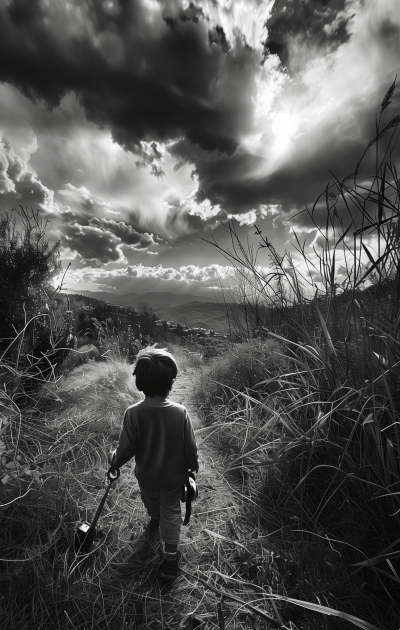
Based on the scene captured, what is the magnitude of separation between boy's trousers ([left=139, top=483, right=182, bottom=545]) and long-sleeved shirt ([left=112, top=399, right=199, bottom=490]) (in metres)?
0.07

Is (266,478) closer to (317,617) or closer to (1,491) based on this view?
(317,617)

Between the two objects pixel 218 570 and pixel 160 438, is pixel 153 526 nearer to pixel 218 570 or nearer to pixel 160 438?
pixel 218 570

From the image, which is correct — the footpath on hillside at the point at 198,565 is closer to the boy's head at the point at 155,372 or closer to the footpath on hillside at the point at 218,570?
the footpath on hillside at the point at 218,570

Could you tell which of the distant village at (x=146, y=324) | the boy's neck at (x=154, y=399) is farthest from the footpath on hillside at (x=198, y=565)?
the distant village at (x=146, y=324)

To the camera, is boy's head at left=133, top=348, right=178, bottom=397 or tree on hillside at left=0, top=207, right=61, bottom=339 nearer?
boy's head at left=133, top=348, right=178, bottom=397

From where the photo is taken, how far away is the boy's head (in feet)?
4.95

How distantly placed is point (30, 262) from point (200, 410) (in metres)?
3.08

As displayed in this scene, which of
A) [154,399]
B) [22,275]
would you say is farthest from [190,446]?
[22,275]

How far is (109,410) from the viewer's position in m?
2.96

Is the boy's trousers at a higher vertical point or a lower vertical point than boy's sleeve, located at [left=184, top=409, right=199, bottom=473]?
lower

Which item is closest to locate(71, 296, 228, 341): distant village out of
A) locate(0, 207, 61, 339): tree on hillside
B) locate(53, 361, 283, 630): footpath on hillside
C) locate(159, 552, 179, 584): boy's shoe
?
locate(0, 207, 61, 339): tree on hillside

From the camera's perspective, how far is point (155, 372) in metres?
1.51

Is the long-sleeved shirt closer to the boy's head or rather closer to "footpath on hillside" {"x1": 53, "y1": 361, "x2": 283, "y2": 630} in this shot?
the boy's head

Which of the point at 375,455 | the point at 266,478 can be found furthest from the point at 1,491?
the point at 375,455
